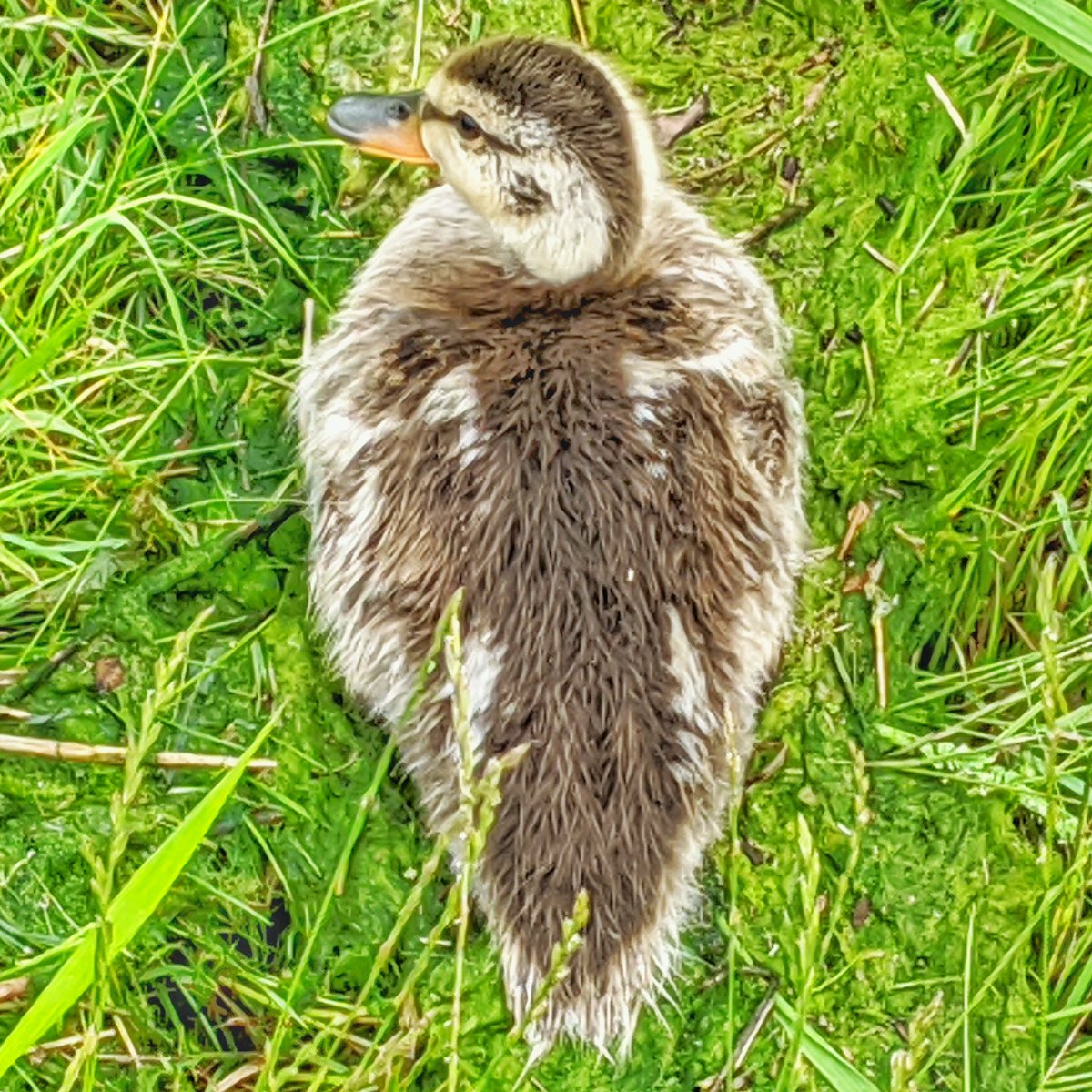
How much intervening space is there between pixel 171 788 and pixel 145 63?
1146mm

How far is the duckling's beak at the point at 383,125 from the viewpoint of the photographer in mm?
2256

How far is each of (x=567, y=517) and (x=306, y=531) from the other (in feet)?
2.04

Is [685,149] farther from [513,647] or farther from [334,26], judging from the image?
[513,647]

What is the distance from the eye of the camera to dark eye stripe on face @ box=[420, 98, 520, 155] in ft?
6.63

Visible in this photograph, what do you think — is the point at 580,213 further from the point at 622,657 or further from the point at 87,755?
the point at 87,755

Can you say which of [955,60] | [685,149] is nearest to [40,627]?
[685,149]

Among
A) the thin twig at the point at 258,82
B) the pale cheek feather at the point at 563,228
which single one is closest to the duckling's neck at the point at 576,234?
the pale cheek feather at the point at 563,228

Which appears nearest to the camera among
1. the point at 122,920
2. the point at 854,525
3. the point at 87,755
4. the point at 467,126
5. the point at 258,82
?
the point at 122,920

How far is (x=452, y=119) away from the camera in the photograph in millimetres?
2119

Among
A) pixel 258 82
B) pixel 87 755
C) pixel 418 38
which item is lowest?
pixel 87 755

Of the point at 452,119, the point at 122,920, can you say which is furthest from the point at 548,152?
the point at 122,920

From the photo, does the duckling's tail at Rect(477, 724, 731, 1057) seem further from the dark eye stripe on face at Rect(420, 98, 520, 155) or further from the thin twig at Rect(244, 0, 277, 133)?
the thin twig at Rect(244, 0, 277, 133)

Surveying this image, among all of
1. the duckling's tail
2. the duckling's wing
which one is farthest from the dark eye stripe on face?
the duckling's tail

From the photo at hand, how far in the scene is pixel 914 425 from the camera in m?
2.46
